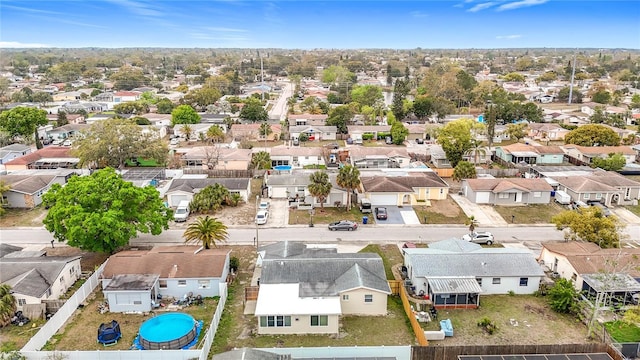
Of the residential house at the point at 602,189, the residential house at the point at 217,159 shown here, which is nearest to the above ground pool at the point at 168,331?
the residential house at the point at 217,159

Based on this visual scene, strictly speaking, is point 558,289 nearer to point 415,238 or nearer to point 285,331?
point 415,238

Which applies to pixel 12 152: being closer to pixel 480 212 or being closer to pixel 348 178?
pixel 348 178

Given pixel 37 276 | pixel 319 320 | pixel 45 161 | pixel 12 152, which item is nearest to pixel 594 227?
pixel 319 320

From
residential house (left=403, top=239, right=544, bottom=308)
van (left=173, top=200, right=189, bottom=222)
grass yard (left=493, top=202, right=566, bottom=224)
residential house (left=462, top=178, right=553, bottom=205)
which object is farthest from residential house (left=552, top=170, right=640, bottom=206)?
van (left=173, top=200, right=189, bottom=222)

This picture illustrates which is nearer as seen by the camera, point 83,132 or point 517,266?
point 517,266

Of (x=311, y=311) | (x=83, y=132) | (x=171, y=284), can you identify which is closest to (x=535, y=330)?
(x=311, y=311)

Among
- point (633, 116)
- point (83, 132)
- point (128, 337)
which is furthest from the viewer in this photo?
point (633, 116)
